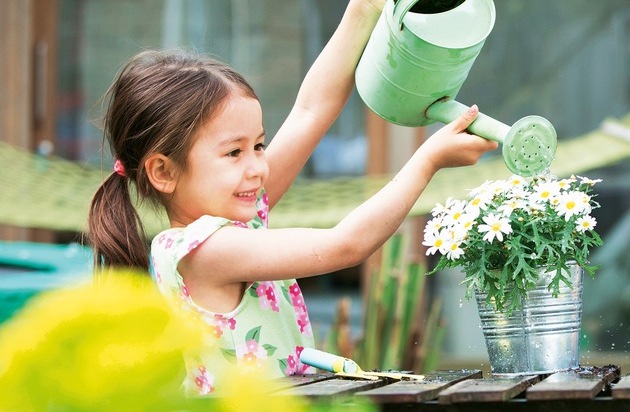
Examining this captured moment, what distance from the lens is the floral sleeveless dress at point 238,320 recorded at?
4.19 feet

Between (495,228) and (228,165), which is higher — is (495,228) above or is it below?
below

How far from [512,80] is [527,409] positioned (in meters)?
3.17

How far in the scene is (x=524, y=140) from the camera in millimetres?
1164

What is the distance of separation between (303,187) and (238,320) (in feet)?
8.23

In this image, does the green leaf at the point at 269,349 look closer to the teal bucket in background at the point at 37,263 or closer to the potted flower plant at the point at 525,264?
the potted flower plant at the point at 525,264

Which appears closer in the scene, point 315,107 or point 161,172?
point 161,172

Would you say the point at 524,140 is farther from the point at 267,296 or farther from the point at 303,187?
the point at 303,187

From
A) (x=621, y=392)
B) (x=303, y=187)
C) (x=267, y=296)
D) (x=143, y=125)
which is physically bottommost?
(x=621, y=392)

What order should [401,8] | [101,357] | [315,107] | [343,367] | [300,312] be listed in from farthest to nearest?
1. [315,107]
2. [300,312]
3. [401,8]
4. [343,367]
5. [101,357]

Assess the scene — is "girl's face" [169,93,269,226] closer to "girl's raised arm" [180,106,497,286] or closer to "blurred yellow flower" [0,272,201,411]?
"girl's raised arm" [180,106,497,286]

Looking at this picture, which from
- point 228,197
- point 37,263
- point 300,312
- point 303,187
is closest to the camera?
point 228,197

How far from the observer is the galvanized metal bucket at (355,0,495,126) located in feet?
4.14

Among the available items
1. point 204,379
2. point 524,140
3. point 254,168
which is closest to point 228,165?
point 254,168

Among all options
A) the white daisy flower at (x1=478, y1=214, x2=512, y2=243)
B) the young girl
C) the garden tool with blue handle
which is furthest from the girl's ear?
the white daisy flower at (x1=478, y1=214, x2=512, y2=243)
